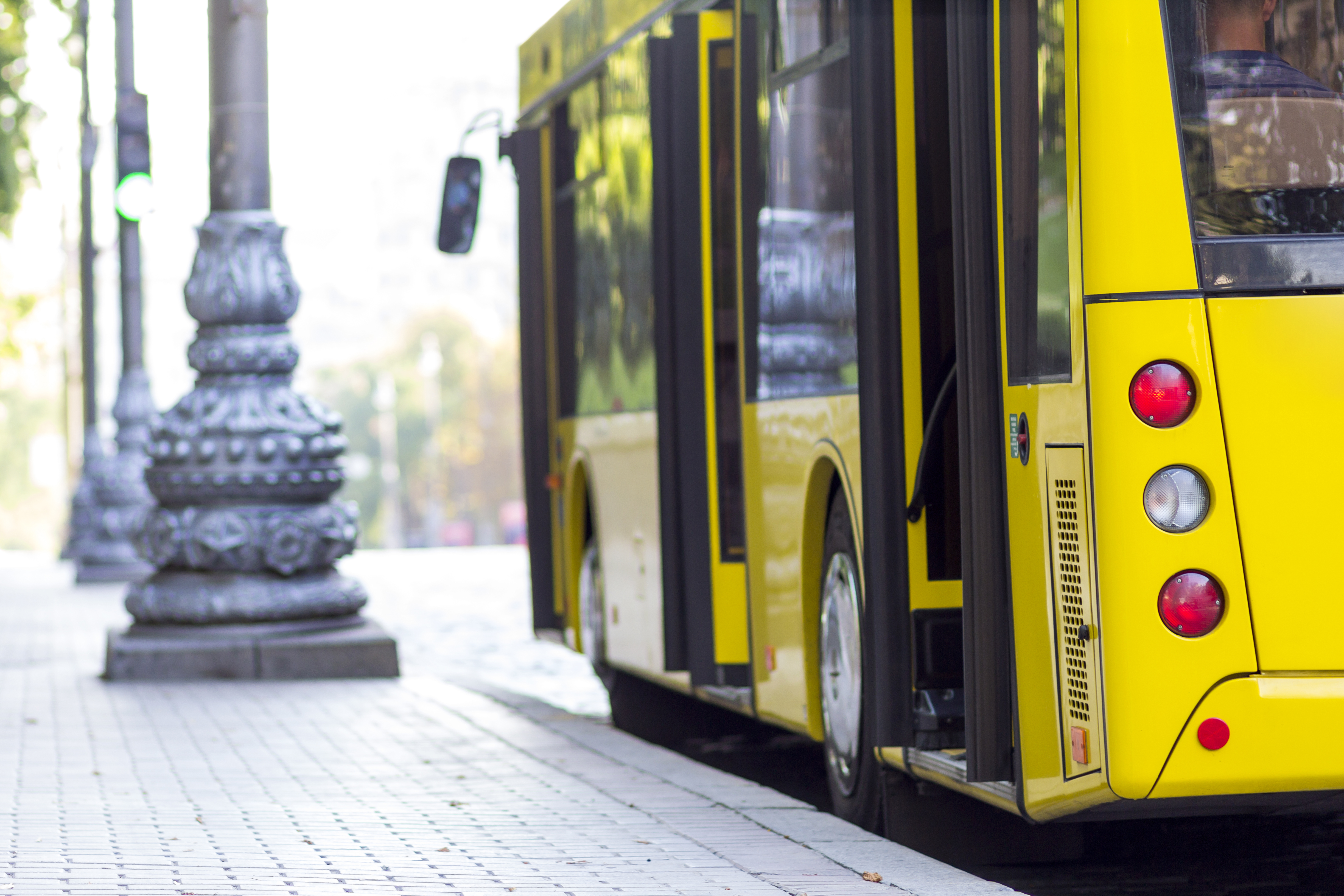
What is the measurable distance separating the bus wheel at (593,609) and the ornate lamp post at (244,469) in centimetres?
202

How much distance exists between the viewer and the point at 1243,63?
A: 5.28 m

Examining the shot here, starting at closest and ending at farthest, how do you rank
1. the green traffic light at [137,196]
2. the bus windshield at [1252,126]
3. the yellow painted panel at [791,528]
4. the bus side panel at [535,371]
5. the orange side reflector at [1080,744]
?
1. the bus windshield at [1252,126]
2. the orange side reflector at [1080,744]
3. the yellow painted panel at [791,528]
4. the bus side panel at [535,371]
5. the green traffic light at [137,196]

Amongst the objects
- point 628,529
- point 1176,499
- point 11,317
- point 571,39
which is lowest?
point 628,529

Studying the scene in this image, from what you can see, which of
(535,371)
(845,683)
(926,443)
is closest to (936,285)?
(926,443)

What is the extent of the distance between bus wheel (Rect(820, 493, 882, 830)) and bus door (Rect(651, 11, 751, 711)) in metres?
0.92

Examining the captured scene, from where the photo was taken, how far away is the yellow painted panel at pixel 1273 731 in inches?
202

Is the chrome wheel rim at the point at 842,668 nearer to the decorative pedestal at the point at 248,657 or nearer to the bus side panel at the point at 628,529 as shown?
the bus side panel at the point at 628,529

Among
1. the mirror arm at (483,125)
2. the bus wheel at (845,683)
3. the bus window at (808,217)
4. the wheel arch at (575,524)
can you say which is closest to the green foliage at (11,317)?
the mirror arm at (483,125)

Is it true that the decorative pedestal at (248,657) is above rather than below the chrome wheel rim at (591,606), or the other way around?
below

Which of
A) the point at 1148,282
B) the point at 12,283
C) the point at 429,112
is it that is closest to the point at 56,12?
the point at 12,283

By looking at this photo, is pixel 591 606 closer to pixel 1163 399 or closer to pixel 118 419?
pixel 1163 399

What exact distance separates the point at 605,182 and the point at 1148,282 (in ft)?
17.1

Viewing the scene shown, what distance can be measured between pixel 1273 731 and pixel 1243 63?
1.52 meters

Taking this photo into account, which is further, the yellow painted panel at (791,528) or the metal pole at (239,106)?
the metal pole at (239,106)
